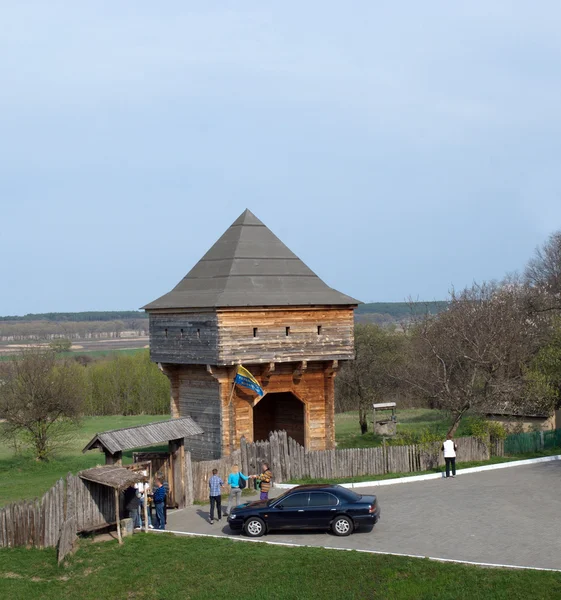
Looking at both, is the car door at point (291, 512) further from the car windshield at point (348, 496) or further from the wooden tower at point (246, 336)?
the wooden tower at point (246, 336)

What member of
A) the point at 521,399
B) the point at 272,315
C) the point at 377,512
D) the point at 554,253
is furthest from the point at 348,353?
the point at 554,253

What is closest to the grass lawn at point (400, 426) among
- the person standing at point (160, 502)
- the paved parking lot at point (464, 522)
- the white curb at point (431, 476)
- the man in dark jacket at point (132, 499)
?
the white curb at point (431, 476)

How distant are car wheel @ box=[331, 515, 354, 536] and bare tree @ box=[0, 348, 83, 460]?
21030mm

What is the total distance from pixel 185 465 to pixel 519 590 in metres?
10.8

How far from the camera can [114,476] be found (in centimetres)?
2094

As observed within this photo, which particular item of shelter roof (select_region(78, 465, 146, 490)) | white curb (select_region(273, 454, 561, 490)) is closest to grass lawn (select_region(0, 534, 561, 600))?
shelter roof (select_region(78, 465, 146, 490))

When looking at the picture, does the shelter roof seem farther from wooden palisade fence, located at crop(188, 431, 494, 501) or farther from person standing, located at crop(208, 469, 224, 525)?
wooden palisade fence, located at crop(188, 431, 494, 501)

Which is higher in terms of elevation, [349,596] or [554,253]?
[554,253]

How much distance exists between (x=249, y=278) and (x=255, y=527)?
11898mm

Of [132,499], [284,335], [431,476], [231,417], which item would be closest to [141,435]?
[132,499]

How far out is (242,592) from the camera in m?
17.7

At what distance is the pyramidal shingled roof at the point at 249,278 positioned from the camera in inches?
1176

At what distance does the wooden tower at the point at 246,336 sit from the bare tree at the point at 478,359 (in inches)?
190

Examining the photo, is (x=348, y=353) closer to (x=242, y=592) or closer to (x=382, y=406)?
(x=382, y=406)
